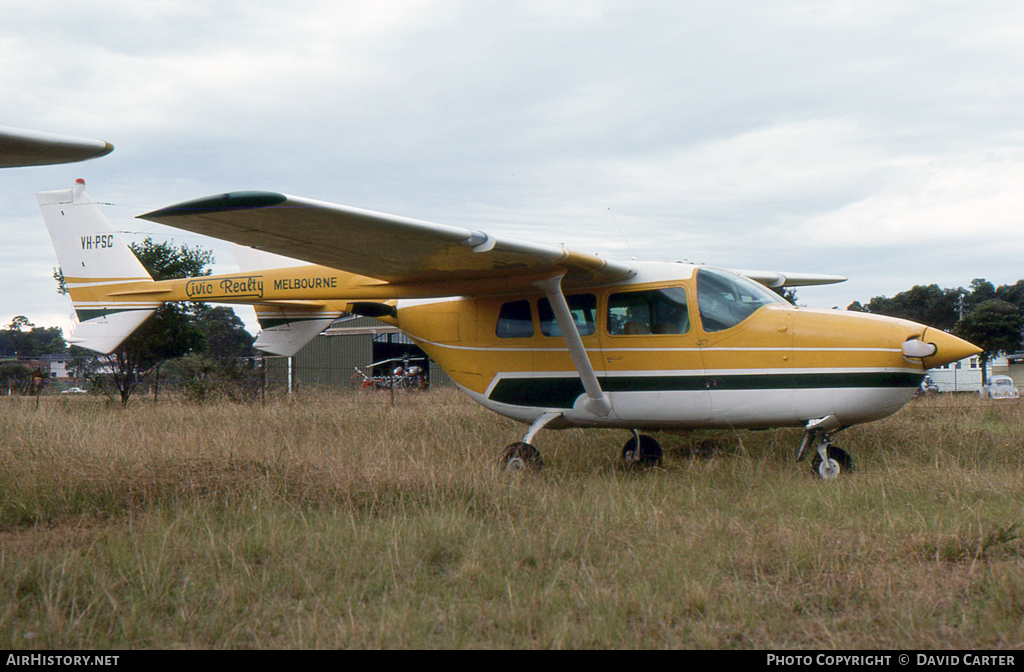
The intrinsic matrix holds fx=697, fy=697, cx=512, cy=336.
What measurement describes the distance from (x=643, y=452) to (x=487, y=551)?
15.1 ft

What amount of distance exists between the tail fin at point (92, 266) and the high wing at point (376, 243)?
4.61m

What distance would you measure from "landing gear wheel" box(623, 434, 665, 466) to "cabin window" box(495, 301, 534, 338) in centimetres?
190

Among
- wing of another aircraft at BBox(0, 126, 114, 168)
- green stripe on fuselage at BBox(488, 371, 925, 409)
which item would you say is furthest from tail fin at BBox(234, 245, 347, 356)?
wing of another aircraft at BBox(0, 126, 114, 168)

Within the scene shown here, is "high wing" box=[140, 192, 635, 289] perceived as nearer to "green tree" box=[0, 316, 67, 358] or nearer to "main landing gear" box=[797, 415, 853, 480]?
"main landing gear" box=[797, 415, 853, 480]

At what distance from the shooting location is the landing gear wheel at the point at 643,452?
333 inches

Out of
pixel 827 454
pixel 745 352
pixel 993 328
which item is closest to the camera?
pixel 827 454

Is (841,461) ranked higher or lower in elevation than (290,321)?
lower

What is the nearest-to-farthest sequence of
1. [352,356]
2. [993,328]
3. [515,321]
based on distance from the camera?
[515,321], [993,328], [352,356]

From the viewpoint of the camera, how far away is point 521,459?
7586 millimetres

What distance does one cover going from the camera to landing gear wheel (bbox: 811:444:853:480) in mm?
6770

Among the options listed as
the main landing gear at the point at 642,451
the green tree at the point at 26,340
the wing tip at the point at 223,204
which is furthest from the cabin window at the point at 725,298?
the green tree at the point at 26,340

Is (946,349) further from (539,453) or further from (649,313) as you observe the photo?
(539,453)

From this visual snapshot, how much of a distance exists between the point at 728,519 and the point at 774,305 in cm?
301

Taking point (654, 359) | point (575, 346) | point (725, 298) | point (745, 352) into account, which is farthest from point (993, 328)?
point (575, 346)
